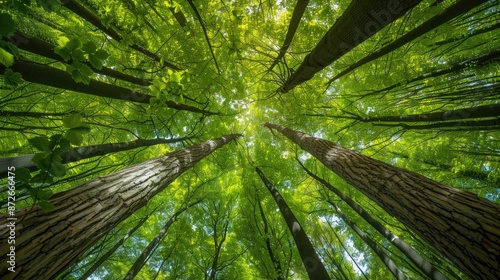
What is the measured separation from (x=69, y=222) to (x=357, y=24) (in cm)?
281

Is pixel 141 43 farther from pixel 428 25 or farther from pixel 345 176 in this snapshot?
pixel 428 25

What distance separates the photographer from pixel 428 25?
2.63 m

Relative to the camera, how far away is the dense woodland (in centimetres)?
135

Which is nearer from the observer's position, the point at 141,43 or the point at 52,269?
the point at 52,269

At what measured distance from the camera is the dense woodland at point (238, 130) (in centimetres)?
135

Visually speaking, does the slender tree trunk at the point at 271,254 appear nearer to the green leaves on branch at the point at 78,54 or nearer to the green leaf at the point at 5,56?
the green leaves on branch at the point at 78,54

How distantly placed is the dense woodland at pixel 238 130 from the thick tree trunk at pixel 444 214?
0.01 m

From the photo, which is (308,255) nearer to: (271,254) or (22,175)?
(271,254)

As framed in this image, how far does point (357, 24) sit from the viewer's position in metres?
2.21

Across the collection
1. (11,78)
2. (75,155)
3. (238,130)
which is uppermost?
(238,130)

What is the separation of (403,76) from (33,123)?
20.5 feet

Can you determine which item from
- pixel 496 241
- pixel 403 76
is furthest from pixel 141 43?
pixel 496 241

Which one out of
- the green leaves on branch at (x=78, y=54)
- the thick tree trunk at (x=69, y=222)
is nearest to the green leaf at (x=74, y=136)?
the green leaves on branch at (x=78, y=54)

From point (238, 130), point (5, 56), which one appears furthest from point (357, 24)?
point (238, 130)
